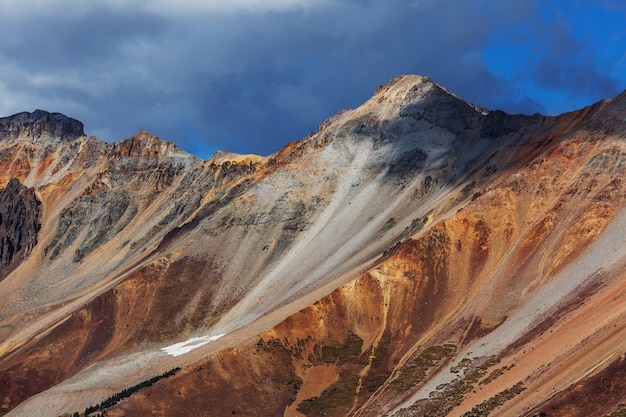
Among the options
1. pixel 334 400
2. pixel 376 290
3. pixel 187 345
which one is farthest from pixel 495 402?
pixel 187 345

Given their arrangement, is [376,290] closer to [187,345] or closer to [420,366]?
[420,366]

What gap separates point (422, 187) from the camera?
150 m

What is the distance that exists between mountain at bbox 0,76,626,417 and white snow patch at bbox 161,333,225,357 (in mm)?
817

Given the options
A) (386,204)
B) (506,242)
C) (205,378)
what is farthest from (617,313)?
(386,204)

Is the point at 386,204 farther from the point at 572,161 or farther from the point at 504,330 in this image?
the point at 504,330

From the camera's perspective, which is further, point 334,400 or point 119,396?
point 119,396

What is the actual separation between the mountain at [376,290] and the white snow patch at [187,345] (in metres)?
0.82

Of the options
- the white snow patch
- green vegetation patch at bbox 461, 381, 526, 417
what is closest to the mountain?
green vegetation patch at bbox 461, 381, 526, 417

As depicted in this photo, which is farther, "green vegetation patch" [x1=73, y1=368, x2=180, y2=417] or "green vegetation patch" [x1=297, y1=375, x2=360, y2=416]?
"green vegetation patch" [x1=297, y1=375, x2=360, y2=416]

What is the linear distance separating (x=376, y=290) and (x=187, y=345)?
2821cm

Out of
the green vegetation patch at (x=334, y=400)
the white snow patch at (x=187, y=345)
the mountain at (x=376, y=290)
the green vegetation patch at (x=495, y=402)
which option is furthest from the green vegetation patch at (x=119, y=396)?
the green vegetation patch at (x=495, y=402)

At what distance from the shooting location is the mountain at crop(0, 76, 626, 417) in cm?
8594

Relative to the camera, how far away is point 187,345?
117m

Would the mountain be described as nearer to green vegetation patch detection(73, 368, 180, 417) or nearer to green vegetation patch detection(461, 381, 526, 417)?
green vegetation patch detection(461, 381, 526, 417)
